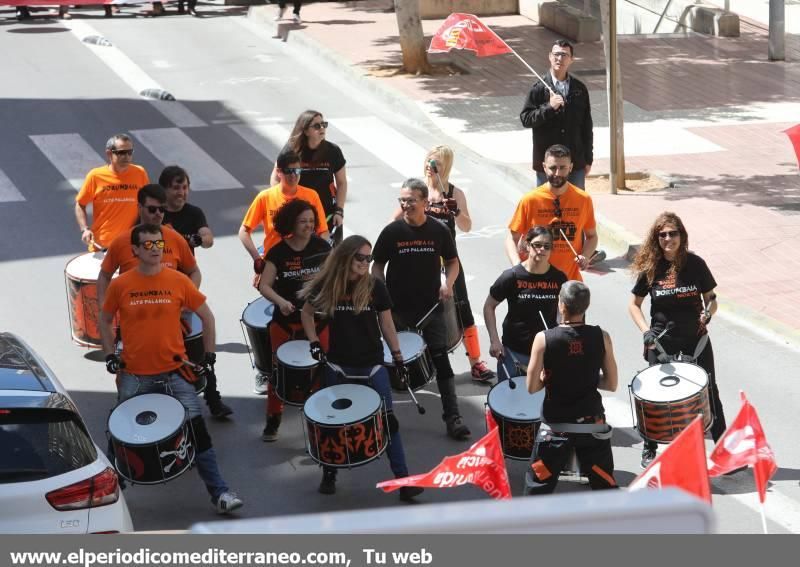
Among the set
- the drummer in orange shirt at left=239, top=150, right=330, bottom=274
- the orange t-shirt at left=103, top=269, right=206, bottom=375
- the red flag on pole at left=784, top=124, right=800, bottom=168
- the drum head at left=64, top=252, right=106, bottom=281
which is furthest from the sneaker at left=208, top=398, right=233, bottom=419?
the red flag on pole at left=784, top=124, right=800, bottom=168

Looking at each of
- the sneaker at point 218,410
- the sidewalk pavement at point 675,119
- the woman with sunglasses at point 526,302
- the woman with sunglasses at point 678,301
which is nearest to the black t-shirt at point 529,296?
the woman with sunglasses at point 526,302

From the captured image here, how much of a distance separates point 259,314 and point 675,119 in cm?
1135

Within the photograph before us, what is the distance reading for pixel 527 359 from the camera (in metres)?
9.30

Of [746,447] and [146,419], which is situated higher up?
[746,447]

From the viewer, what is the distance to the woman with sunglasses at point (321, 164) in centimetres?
1193

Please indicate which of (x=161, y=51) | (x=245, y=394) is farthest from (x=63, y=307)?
(x=161, y=51)

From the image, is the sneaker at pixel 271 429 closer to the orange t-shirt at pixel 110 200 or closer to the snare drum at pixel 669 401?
the orange t-shirt at pixel 110 200

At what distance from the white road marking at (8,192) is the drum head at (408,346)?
27.5 feet

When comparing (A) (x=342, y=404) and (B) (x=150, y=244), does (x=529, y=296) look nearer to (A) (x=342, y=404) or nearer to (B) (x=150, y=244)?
(A) (x=342, y=404)

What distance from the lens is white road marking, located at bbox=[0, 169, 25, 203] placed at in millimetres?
16719

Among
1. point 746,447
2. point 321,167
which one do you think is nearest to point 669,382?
point 746,447

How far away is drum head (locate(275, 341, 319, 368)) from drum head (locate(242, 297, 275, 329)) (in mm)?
524

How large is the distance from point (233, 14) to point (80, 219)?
18971 millimetres

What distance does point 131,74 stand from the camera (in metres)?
23.9
